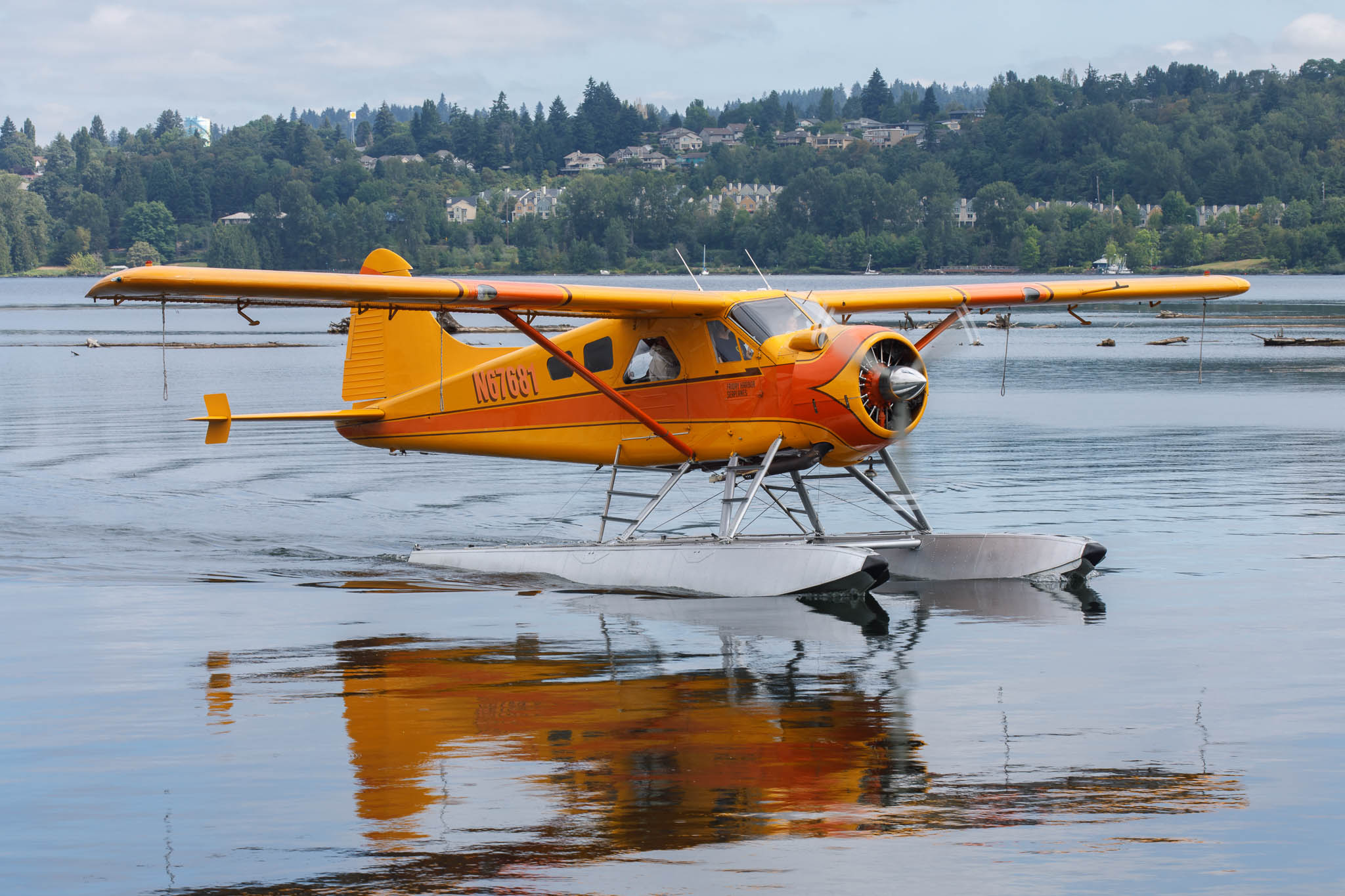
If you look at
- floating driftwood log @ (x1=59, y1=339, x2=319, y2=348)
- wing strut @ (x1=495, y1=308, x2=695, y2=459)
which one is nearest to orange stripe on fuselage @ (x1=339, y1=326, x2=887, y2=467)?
wing strut @ (x1=495, y1=308, x2=695, y2=459)

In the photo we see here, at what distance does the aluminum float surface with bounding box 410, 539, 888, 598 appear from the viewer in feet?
38.1

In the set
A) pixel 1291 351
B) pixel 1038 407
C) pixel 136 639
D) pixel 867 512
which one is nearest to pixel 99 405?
pixel 1038 407

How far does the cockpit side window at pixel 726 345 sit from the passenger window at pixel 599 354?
41.3 inches

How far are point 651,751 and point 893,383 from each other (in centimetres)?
475

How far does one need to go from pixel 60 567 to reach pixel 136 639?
3957mm

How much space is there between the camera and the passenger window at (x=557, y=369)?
13.9 m

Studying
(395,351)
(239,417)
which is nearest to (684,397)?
(395,351)

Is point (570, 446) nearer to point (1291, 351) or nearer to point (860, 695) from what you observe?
point (860, 695)

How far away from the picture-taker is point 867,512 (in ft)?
54.9

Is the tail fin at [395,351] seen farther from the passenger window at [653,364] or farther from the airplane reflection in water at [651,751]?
the airplane reflection in water at [651,751]

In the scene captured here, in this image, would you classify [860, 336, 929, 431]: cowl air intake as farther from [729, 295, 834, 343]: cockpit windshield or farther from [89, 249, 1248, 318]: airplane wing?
[89, 249, 1248, 318]: airplane wing

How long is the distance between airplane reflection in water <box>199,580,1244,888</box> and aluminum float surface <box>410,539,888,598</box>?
466mm

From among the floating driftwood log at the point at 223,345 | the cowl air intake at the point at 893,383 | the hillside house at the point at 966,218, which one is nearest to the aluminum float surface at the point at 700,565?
the cowl air intake at the point at 893,383

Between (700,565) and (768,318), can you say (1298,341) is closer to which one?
(768,318)
